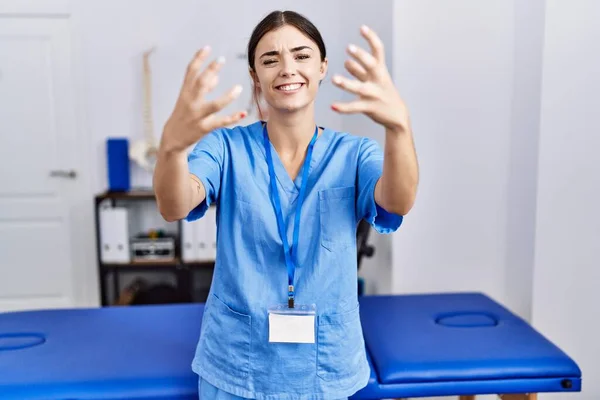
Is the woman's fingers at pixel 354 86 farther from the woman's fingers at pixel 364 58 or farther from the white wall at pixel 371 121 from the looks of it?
the white wall at pixel 371 121

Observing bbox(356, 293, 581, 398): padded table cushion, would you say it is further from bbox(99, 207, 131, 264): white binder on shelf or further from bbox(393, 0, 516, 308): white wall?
bbox(99, 207, 131, 264): white binder on shelf

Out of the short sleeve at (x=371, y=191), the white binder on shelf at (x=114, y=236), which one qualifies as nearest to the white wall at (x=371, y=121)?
the short sleeve at (x=371, y=191)

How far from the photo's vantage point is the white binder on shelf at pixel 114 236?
336 cm

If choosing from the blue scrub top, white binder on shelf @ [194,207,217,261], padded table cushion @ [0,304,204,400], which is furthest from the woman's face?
white binder on shelf @ [194,207,217,261]

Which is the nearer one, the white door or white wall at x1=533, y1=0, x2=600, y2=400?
white wall at x1=533, y1=0, x2=600, y2=400

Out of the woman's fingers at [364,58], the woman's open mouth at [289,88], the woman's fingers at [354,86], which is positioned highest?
the woman's fingers at [364,58]

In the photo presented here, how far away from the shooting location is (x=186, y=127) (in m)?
0.81

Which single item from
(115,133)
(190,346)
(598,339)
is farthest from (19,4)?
(598,339)

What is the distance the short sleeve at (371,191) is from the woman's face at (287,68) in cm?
16

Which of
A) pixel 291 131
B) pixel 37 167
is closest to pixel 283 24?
pixel 291 131

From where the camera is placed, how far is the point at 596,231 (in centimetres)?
192

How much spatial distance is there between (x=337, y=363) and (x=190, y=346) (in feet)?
1.83

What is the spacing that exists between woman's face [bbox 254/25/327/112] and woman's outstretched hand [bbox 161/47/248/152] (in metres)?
0.21

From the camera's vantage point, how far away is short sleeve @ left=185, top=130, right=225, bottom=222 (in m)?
1.02
